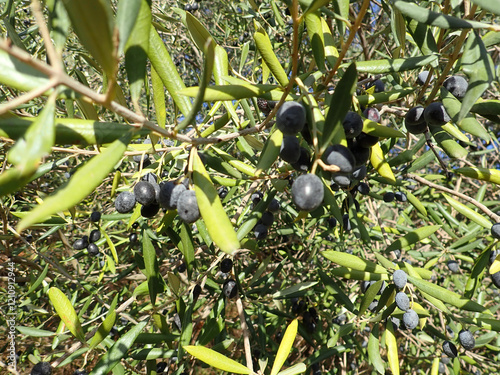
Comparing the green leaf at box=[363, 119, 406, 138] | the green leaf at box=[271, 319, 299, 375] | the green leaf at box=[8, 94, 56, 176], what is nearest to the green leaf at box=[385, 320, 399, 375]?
the green leaf at box=[271, 319, 299, 375]

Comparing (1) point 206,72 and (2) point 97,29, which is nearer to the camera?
(2) point 97,29

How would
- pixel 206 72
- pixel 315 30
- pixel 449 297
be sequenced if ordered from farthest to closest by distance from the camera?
pixel 449 297 → pixel 315 30 → pixel 206 72

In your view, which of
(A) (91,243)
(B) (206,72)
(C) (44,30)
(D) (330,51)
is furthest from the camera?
(A) (91,243)

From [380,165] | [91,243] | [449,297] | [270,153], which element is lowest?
[91,243]

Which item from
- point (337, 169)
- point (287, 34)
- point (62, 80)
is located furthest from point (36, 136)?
point (287, 34)

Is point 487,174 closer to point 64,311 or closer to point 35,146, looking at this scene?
point 35,146

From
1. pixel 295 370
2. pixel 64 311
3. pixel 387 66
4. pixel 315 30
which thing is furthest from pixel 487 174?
pixel 64 311

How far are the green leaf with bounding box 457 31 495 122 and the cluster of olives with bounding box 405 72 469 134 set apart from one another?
20cm

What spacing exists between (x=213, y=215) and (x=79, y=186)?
0.95 feet

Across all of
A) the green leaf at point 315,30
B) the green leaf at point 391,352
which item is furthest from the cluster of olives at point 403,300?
the green leaf at point 315,30

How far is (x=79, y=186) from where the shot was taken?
583 mm

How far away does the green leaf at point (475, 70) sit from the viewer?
2.26ft

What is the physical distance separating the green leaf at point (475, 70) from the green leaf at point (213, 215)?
56cm

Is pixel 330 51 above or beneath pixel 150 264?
above
